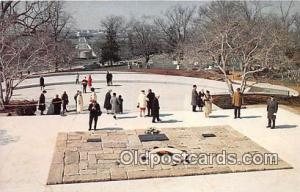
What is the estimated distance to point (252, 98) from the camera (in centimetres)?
1636

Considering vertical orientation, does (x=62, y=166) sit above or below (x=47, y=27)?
below

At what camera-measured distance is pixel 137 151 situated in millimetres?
9008

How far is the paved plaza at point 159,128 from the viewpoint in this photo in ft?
24.3

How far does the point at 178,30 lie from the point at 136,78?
10.2 meters

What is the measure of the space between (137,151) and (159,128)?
2.09 m

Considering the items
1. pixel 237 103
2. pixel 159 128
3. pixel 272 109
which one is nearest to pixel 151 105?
pixel 159 128

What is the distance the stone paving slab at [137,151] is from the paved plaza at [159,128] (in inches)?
5.8

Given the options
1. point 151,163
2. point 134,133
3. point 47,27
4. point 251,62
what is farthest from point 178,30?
point 151,163

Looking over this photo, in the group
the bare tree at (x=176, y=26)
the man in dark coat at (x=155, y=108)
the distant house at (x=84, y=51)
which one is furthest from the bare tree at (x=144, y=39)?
the man in dark coat at (x=155, y=108)

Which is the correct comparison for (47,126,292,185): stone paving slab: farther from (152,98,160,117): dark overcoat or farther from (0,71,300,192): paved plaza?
(152,98,160,117): dark overcoat

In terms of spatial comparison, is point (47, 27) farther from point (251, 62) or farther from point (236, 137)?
point (236, 137)

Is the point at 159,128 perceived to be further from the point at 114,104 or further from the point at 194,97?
the point at 194,97

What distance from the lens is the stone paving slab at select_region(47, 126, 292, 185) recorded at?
7852 mm

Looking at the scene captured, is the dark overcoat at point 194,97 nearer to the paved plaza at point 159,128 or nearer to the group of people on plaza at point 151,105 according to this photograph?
the group of people on plaza at point 151,105
